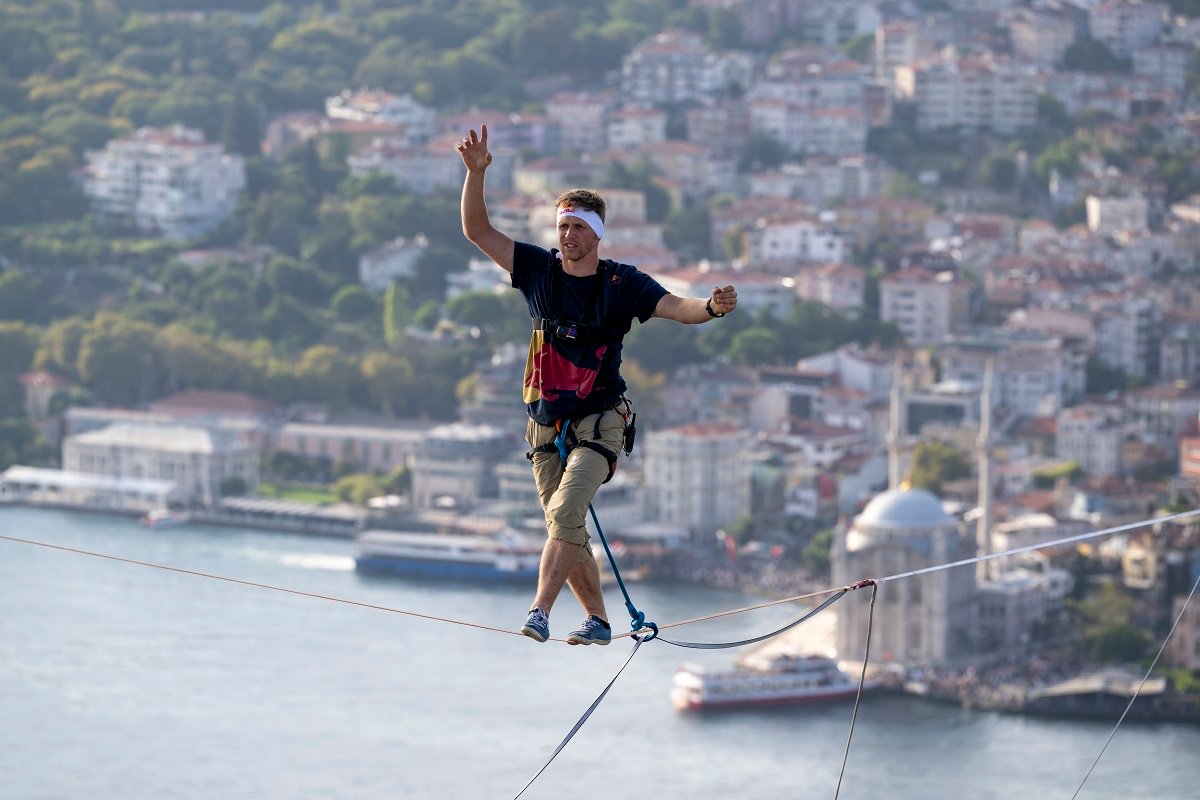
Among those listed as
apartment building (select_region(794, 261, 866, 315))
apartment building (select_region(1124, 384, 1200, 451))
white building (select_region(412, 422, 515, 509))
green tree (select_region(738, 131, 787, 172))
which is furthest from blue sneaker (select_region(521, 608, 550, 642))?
green tree (select_region(738, 131, 787, 172))

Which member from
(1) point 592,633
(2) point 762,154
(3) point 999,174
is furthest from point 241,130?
(1) point 592,633

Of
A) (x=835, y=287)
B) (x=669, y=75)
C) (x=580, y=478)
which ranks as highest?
(x=669, y=75)

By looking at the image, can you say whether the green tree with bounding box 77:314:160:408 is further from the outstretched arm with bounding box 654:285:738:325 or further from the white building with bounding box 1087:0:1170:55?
the outstretched arm with bounding box 654:285:738:325

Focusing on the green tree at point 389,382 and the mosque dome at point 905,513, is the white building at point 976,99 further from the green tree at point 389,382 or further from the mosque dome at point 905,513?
the mosque dome at point 905,513

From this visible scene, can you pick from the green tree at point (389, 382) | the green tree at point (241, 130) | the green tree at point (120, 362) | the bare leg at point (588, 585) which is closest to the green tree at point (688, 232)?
the green tree at point (241, 130)

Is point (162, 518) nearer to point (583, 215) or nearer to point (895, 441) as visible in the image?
point (895, 441)

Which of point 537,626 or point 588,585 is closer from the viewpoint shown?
point 537,626

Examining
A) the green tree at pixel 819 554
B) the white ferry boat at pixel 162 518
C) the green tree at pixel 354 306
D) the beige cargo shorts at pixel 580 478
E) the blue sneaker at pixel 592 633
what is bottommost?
the white ferry boat at pixel 162 518
